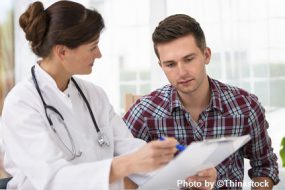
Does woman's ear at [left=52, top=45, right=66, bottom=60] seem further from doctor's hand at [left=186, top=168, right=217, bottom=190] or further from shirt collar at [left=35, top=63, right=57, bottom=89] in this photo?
doctor's hand at [left=186, top=168, right=217, bottom=190]

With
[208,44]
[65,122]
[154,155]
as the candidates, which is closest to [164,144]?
[154,155]

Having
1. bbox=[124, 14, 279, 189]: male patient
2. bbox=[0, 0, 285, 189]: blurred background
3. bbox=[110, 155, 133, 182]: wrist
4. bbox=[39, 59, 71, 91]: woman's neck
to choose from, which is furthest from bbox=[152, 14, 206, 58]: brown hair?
bbox=[0, 0, 285, 189]: blurred background

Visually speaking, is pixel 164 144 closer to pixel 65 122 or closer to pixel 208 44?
pixel 65 122

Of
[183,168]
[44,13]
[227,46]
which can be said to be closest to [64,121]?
[44,13]

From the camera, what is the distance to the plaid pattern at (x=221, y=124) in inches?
67.4

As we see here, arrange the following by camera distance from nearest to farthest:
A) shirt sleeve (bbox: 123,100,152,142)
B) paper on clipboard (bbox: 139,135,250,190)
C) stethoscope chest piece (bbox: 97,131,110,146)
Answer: paper on clipboard (bbox: 139,135,250,190) → stethoscope chest piece (bbox: 97,131,110,146) → shirt sleeve (bbox: 123,100,152,142)

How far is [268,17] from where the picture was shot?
291 centimetres

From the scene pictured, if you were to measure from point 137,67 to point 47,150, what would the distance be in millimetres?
2113

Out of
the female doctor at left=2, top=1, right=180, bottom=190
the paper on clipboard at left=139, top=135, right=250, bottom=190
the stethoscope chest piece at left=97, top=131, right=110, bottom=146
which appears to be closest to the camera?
the paper on clipboard at left=139, top=135, right=250, bottom=190

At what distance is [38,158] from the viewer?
4.08 ft

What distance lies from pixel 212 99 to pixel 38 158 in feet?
2.39

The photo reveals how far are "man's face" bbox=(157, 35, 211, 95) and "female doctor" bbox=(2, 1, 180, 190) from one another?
0.26 m

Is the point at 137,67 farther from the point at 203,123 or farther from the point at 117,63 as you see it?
the point at 203,123

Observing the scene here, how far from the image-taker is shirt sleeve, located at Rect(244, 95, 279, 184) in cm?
173
